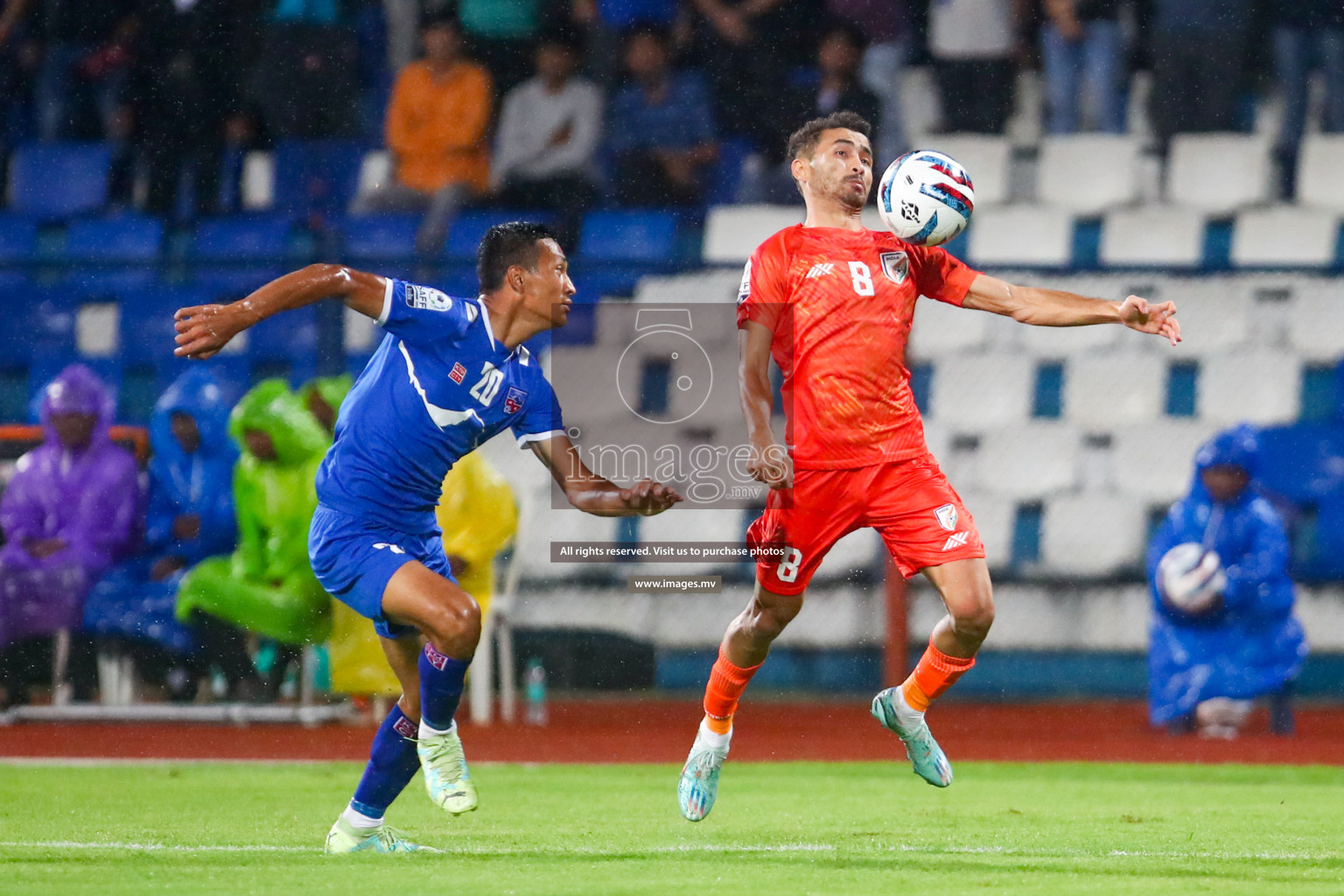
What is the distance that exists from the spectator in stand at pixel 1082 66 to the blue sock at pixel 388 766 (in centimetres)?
910

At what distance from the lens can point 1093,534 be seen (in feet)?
37.2

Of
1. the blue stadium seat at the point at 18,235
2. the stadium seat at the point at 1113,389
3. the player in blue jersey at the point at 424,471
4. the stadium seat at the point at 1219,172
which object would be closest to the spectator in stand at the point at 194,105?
the blue stadium seat at the point at 18,235

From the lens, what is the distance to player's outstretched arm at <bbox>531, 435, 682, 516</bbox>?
16.7 ft

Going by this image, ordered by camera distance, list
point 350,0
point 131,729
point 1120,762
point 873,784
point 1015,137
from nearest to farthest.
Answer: point 873,784
point 1120,762
point 131,729
point 1015,137
point 350,0

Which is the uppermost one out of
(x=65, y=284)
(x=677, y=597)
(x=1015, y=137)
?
(x=1015, y=137)

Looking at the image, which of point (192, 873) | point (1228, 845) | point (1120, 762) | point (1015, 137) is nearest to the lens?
point (192, 873)

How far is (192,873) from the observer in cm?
496

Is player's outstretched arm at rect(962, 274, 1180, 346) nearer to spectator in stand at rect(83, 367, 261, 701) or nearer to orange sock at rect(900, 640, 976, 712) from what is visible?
orange sock at rect(900, 640, 976, 712)

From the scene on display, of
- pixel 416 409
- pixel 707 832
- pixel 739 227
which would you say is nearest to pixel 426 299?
pixel 416 409

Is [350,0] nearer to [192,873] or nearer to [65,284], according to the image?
[65,284]

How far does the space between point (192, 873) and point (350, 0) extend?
10.5 meters

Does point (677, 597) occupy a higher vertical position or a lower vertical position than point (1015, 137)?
lower

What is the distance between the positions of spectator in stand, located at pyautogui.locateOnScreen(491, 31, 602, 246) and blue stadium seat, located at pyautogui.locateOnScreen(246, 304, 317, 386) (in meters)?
1.87

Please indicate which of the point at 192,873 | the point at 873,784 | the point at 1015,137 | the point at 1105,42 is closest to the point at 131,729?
the point at 873,784
